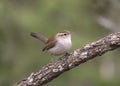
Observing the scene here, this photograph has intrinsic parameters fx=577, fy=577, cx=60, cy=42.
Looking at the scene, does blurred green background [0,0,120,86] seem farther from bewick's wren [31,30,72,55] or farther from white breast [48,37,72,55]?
white breast [48,37,72,55]

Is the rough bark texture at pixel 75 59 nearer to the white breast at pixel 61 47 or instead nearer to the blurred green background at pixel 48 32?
the white breast at pixel 61 47

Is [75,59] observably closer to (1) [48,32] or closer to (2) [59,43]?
(2) [59,43]

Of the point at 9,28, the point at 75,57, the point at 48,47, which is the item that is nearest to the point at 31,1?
the point at 9,28

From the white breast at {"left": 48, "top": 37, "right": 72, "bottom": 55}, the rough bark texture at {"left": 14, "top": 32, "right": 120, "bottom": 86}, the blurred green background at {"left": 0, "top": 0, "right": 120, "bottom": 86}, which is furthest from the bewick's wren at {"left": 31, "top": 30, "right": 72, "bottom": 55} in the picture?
the blurred green background at {"left": 0, "top": 0, "right": 120, "bottom": 86}

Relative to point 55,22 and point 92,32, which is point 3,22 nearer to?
point 55,22

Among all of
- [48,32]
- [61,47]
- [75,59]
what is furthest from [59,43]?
[48,32]
